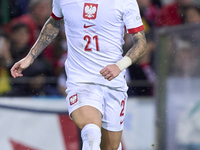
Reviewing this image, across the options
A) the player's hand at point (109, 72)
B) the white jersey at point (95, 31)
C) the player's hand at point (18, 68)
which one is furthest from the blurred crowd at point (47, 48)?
the player's hand at point (109, 72)

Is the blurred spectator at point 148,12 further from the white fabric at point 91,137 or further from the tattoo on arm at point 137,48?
the white fabric at point 91,137

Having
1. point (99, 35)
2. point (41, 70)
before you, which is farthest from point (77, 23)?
point (41, 70)

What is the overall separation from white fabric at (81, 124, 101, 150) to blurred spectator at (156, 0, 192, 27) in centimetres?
479

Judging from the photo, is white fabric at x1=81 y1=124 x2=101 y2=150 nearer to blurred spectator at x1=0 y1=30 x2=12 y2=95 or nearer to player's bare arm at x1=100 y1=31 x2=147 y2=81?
player's bare arm at x1=100 y1=31 x2=147 y2=81

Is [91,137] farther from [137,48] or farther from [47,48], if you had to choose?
[47,48]

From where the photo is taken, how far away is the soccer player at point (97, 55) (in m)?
4.95

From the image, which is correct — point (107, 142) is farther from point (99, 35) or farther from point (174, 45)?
point (174, 45)

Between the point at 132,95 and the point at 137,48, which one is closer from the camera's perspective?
the point at 137,48

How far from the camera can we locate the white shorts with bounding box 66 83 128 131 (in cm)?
497

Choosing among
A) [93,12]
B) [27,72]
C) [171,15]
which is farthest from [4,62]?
[93,12]

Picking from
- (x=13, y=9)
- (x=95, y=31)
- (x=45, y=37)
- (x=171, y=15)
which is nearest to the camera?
(x=95, y=31)

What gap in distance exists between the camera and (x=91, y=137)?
4.62 m

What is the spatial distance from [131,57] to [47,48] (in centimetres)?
418

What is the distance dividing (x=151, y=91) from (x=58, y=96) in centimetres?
163
